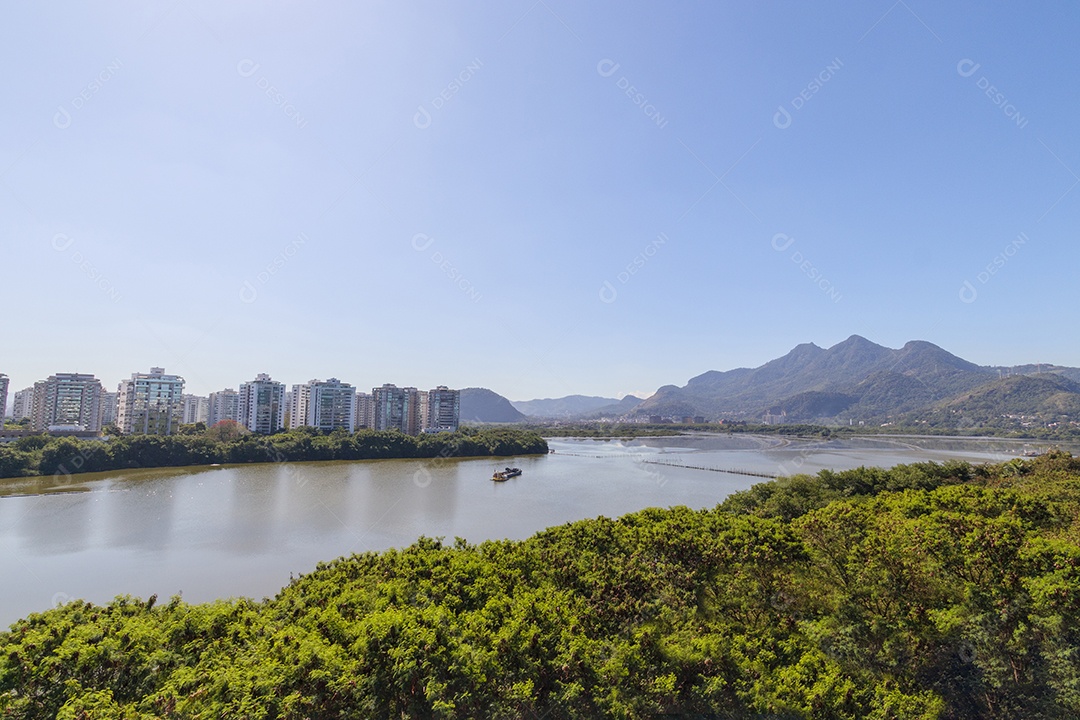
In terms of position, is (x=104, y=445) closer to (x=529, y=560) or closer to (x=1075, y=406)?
(x=529, y=560)

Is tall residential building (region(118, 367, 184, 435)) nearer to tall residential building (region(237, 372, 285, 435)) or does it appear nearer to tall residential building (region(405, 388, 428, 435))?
tall residential building (region(237, 372, 285, 435))

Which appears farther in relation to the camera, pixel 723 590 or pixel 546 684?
pixel 723 590

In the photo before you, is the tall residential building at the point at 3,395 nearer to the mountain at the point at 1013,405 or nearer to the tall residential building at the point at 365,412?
the tall residential building at the point at 365,412

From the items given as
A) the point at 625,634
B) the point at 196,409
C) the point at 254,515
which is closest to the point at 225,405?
the point at 196,409

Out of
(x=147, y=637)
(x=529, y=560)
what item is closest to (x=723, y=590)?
(x=529, y=560)

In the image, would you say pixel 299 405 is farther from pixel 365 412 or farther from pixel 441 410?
pixel 441 410

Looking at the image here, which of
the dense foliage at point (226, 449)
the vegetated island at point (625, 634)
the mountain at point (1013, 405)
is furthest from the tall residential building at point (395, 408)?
the mountain at point (1013, 405)
